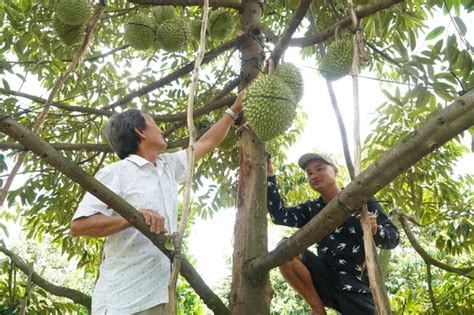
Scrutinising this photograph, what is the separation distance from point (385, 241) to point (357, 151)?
3.85 feet

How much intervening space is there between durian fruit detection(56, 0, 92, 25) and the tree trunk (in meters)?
0.83

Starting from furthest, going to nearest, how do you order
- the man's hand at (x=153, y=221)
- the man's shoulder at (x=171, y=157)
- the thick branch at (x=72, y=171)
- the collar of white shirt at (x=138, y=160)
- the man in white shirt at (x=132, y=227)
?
the man's shoulder at (x=171, y=157) < the collar of white shirt at (x=138, y=160) < the man in white shirt at (x=132, y=227) < the man's hand at (x=153, y=221) < the thick branch at (x=72, y=171)

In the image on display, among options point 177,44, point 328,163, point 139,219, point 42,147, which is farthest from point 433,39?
point 42,147

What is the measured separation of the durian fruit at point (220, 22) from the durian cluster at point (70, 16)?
67 cm

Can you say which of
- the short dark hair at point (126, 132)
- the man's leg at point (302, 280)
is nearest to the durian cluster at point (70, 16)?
the short dark hair at point (126, 132)

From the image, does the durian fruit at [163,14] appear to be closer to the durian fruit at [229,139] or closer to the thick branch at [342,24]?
the durian fruit at [229,139]

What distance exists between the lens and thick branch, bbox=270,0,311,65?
5.11ft

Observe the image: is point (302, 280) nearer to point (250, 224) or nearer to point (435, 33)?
point (250, 224)

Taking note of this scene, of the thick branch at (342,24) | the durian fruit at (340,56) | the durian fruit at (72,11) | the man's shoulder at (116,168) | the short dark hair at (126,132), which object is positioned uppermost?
the durian fruit at (72,11)

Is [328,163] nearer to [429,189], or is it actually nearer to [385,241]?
[385,241]

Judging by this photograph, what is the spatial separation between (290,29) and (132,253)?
37.1 inches

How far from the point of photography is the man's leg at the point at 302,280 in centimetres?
230

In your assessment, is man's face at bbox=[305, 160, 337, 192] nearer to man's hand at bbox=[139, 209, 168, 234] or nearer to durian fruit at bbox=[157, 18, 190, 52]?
durian fruit at bbox=[157, 18, 190, 52]

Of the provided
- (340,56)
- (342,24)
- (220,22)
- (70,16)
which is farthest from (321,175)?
(70,16)
